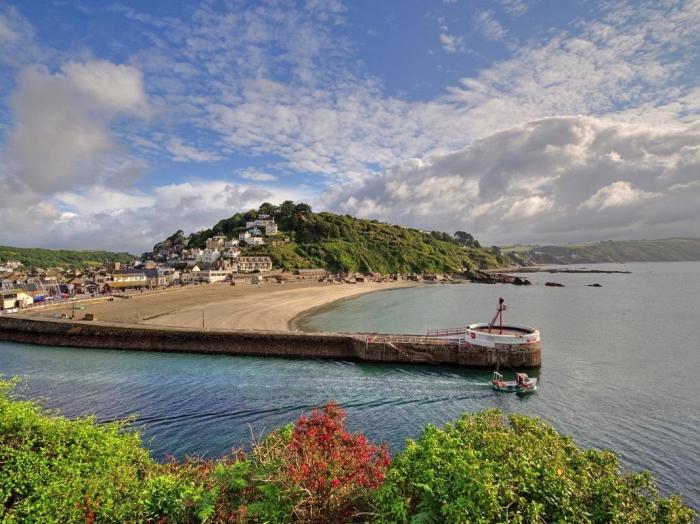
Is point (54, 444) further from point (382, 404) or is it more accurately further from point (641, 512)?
point (382, 404)

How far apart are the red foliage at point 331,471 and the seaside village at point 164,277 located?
80.4m

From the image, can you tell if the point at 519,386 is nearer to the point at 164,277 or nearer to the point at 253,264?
the point at 164,277

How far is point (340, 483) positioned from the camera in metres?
11.0

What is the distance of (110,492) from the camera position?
1098 cm

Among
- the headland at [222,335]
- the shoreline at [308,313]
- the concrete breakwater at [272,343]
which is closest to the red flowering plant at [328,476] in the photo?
the concrete breakwater at [272,343]

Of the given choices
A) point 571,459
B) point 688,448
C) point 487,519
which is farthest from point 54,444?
point 688,448


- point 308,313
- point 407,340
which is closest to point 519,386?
point 407,340

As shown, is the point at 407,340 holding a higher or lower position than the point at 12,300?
lower

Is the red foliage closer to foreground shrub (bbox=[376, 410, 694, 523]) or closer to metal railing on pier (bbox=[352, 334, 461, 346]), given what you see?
foreground shrub (bbox=[376, 410, 694, 523])

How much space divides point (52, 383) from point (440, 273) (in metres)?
178

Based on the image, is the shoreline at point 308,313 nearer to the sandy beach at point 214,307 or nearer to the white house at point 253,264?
the sandy beach at point 214,307

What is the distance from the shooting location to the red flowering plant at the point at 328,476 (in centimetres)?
1044

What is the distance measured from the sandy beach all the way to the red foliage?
141ft

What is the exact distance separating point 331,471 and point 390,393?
22.3 metres
